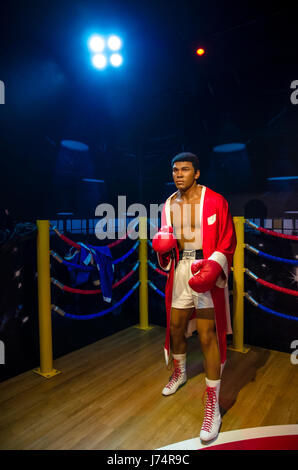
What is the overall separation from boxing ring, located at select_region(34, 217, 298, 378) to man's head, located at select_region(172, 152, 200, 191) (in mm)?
1056

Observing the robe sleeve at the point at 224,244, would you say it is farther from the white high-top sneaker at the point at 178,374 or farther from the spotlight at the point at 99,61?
the spotlight at the point at 99,61

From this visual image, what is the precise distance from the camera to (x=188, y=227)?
2.22 meters

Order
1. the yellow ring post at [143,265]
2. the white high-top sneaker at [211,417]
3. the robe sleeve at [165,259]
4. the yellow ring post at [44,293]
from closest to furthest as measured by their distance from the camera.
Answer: the white high-top sneaker at [211,417]
the robe sleeve at [165,259]
the yellow ring post at [44,293]
the yellow ring post at [143,265]

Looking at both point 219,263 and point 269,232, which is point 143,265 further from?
point 219,263

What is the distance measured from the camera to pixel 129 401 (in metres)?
2.29

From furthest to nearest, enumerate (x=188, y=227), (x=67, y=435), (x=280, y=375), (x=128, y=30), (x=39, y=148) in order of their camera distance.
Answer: (x=128, y=30), (x=39, y=148), (x=280, y=375), (x=188, y=227), (x=67, y=435)

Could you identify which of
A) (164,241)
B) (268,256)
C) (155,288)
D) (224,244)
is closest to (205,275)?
(224,244)

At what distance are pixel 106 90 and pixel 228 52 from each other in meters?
1.39

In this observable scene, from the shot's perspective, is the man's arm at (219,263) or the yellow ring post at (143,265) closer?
the man's arm at (219,263)

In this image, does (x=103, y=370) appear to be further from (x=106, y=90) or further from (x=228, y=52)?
(x=228, y=52)

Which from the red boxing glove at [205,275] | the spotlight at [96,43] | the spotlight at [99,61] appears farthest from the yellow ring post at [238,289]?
the spotlight at [96,43]

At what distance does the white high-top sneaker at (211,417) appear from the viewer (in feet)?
6.02

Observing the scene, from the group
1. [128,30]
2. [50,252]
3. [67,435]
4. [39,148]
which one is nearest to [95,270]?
[50,252]

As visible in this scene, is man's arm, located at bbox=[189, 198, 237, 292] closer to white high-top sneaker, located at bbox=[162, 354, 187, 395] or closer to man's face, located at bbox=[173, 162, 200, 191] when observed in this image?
man's face, located at bbox=[173, 162, 200, 191]
